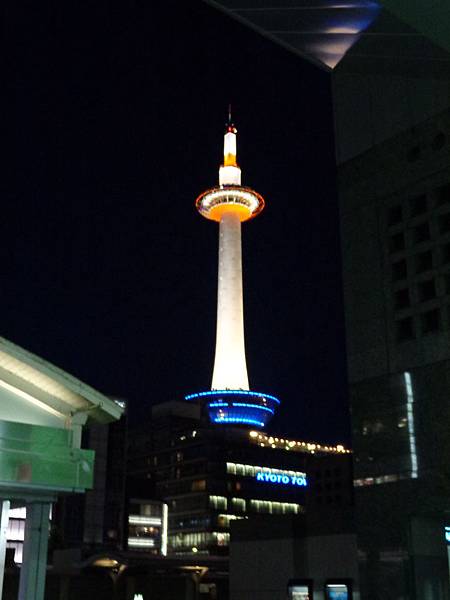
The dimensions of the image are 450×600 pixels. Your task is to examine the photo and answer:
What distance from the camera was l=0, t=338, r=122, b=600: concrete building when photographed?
12.9m

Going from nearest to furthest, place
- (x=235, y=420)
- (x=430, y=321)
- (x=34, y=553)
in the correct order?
(x=34, y=553)
(x=430, y=321)
(x=235, y=420)

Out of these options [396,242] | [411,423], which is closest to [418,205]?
[396,242]

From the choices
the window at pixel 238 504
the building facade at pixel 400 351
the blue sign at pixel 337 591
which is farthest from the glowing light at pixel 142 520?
the building facade at pixel 400 351

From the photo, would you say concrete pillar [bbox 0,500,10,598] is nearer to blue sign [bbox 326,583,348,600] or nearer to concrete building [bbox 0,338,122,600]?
concrete building [bbox 0,338,122,600]

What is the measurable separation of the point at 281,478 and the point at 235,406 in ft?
112

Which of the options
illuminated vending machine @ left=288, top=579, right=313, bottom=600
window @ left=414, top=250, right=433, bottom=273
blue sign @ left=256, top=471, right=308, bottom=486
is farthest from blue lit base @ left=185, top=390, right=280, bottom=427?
window @ left=414, top=250, right=433, bottom=273

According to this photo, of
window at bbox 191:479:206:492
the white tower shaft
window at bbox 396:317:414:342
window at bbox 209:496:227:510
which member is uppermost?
the white tower shaft

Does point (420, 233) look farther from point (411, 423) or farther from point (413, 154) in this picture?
point (411, 423)

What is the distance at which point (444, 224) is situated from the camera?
79.4ft

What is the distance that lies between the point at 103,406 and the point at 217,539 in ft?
420

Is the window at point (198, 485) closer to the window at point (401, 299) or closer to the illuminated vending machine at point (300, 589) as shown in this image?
the illuminated vending machine at point (300, 589)

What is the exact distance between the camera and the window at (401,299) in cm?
2456

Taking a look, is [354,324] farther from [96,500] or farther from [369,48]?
[96,500]

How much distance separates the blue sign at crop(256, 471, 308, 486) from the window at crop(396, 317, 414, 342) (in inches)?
5005
